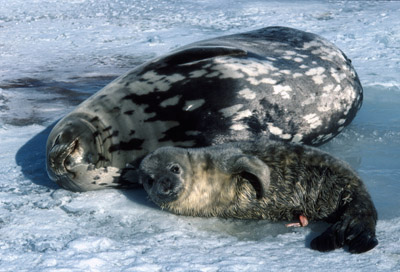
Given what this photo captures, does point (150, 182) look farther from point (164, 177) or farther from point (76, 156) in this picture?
point (76, 156)

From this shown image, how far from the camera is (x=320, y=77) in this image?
3621mm

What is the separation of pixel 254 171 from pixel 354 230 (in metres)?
0.49

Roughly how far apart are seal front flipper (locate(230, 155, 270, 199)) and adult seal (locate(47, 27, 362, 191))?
1.38 ft

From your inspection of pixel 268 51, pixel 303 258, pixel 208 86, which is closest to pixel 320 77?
pixel 268 51

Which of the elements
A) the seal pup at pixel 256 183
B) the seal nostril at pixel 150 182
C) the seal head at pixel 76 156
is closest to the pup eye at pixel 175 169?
the seal pup at pixel 256 183

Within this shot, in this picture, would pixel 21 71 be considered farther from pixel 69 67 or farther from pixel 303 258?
pixel 303 258

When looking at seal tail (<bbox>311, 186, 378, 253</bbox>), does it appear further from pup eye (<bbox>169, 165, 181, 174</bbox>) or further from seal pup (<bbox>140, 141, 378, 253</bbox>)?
pup eye (<bbox>169, 165, 181, 174</bbox>)

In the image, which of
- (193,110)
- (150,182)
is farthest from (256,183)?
(193,110)

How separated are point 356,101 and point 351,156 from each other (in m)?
0.56

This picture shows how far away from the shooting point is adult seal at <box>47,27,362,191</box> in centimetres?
311

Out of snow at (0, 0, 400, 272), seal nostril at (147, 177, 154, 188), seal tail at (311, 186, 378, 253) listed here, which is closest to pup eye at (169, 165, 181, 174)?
seal nostril at (147, 177, 154, 188)

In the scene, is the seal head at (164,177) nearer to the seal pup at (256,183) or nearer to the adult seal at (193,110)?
the seal pup at (256,183)

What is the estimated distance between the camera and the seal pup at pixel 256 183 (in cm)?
265

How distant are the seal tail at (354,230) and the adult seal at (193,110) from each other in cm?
81
